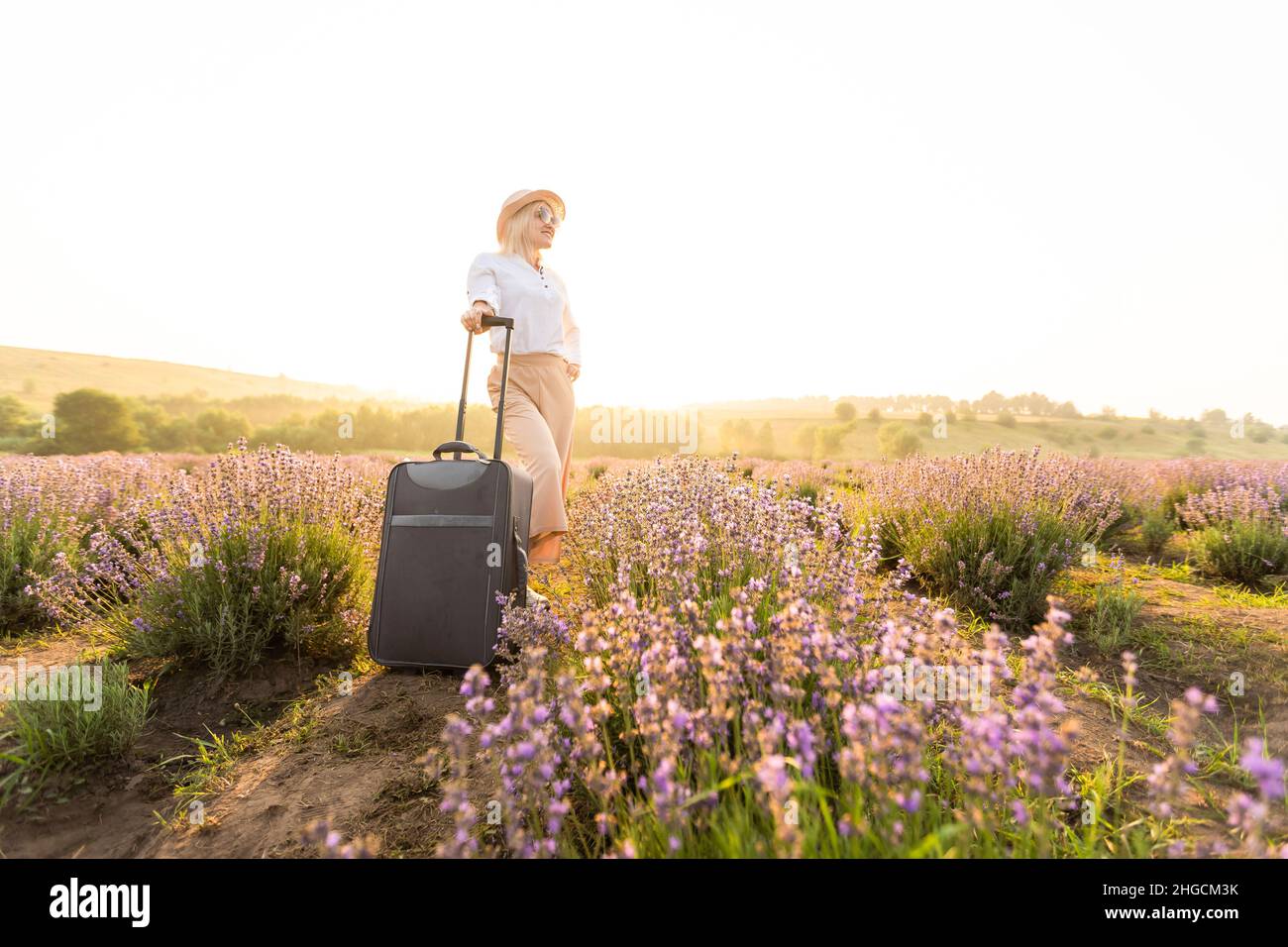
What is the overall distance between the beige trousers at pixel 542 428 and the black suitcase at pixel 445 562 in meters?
0.73

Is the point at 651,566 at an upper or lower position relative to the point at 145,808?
upper

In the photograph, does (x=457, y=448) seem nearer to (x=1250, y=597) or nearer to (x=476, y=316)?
(x=476, y=316)

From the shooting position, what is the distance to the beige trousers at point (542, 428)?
3.93 m

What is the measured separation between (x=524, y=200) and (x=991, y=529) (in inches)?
154

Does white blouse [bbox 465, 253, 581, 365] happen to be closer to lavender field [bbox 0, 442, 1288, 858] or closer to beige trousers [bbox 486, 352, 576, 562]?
beige trousers [bbox 486, 352, 576, 562]

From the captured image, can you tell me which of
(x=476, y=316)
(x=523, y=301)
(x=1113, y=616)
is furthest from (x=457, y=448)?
(x=1113, y=616)

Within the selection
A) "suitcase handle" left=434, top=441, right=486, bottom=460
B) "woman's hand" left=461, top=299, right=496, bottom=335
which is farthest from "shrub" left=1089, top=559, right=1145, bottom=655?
"woman's hand" left=461, top=299, right=496, bottom=335

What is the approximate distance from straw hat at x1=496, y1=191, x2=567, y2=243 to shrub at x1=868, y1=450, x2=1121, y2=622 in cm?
348

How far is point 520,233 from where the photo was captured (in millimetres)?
4281

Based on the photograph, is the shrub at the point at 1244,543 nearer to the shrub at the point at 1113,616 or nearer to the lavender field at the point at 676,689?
the lavender field at the point at 676,689
